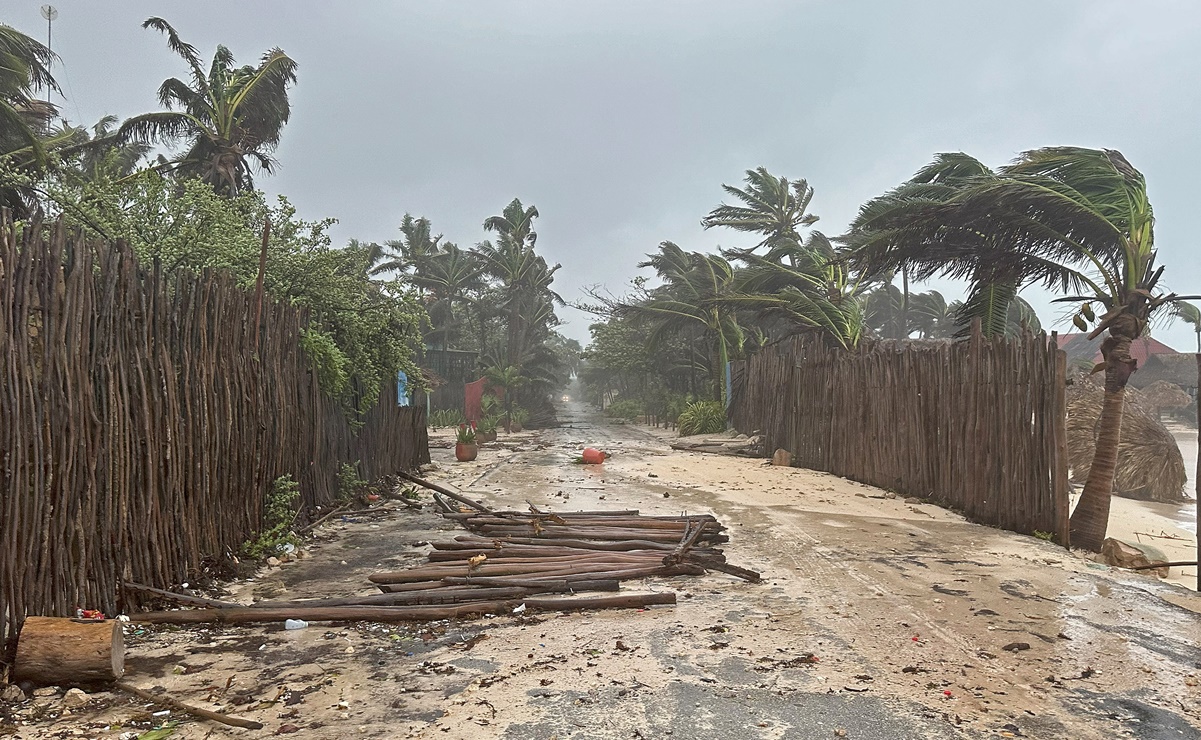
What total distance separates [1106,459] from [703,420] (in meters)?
13.4

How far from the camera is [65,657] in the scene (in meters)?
2.96

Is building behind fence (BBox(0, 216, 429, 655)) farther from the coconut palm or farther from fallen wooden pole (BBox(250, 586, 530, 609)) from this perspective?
the coconut palm

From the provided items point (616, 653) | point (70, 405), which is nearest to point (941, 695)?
point (616, 653)

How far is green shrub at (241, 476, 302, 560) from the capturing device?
5406 millimetres

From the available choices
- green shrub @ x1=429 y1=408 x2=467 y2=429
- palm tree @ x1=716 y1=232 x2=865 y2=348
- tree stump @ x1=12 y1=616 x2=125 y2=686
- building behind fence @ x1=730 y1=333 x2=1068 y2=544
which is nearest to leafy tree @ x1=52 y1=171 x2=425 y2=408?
tree stump @ x1=12 y1=616 x2=125 y2=686

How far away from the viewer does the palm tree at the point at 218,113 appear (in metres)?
16.8

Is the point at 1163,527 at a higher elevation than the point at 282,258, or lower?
lower

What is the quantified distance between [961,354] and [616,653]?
5.37m

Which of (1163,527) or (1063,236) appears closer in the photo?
(1063,236)

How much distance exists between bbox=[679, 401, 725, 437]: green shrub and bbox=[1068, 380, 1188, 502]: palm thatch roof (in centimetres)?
892

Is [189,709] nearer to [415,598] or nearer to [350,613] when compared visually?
[350,613]

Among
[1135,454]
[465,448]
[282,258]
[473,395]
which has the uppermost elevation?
[282,258]

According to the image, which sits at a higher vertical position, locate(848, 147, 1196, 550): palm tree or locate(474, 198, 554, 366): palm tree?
locate(474, 198, 554, 366): palm tree

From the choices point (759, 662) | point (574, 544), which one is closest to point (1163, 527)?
point (574, 544)
